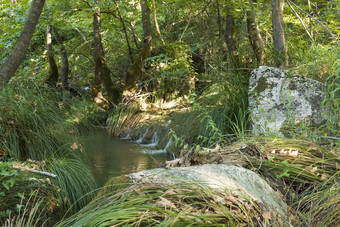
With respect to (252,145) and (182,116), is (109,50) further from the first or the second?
(252,145)

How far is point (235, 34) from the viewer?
37.2 feet

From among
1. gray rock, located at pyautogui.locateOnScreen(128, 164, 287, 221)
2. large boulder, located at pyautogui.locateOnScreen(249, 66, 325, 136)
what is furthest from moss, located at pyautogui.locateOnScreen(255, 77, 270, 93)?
gray rock, located at pyautogui.locateOnScreen(128, 164, 287, 221)

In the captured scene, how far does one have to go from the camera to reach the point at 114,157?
6.23 metres

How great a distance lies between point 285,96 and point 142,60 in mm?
6055

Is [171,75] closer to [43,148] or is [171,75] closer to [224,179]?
[43,148]

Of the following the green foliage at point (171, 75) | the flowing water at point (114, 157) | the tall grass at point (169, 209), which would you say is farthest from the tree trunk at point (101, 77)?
the tall grass at point (169, 209)

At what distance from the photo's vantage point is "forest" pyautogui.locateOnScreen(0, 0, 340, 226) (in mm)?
1709

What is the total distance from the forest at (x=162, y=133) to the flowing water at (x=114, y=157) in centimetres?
29

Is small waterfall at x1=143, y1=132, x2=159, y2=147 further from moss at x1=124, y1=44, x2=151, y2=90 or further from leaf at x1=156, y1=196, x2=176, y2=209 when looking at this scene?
leaf at x1=156, y1=196, x2=176, y2=209

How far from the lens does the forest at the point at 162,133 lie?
1.71 meters

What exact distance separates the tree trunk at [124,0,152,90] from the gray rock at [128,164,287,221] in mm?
7544

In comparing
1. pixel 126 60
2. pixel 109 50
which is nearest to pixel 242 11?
pixel 126 60

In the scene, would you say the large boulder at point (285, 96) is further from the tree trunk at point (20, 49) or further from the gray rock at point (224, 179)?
the tree trunk at point (20, 49)

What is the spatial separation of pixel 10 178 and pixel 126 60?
8854mm
